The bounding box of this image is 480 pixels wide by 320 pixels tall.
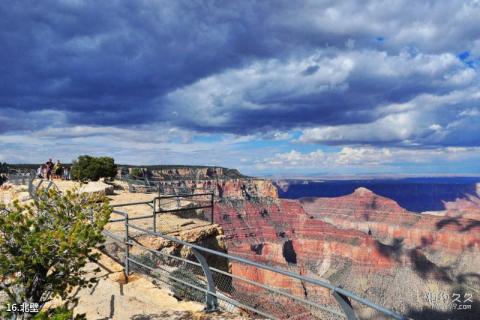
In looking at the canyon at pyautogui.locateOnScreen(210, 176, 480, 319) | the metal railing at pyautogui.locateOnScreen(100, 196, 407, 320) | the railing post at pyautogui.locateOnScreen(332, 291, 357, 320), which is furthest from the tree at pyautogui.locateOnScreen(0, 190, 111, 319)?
the canyon at pyautogui.locateOnScreen(210, 176, 480, 319)

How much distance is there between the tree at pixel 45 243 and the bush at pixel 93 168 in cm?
3806

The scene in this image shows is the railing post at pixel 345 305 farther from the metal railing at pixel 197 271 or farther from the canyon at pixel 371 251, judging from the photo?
the canyon at pixel 371 251

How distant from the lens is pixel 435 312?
64.0 metres

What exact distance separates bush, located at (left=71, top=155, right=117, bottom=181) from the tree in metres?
38.1

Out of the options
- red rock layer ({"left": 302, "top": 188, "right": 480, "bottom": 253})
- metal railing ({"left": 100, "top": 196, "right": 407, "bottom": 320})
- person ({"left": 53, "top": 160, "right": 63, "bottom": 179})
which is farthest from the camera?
red rock layer ({"left": 302, "top": 188, "right": 480, "bottom": 253})

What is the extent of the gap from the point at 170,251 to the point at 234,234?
8790 centimetres

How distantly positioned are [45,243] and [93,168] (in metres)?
40.0

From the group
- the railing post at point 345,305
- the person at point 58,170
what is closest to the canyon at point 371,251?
the person at point 58,170

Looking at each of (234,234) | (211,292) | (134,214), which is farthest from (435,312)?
(211,292)

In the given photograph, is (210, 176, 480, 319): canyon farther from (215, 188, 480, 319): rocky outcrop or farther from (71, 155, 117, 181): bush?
(71, 155, 117, 181): bush

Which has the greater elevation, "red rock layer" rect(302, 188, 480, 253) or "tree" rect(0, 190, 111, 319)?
"tree" rect(0, 190, 111, 319)

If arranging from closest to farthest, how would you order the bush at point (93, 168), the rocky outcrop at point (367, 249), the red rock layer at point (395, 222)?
the bush at point (93, 168) → the rocky outcrop at point (367, 249) → the red rock layer at point (395, 222)

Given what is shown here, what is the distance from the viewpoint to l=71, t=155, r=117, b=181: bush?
41.5 metres

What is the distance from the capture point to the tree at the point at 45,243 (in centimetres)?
426
